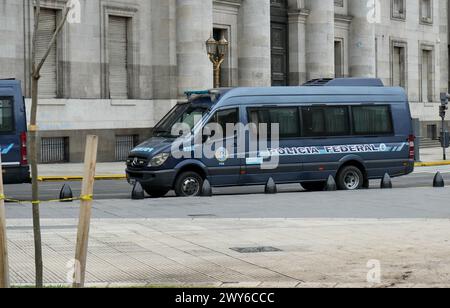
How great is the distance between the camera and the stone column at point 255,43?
43344mm

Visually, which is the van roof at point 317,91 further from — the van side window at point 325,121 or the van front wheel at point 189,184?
the van front wheel at point 189,184

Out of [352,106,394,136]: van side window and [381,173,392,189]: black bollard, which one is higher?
[352,106,394,136]: van side window

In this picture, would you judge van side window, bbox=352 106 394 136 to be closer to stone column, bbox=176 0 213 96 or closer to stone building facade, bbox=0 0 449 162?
stone building facade, bbox=0 0 449 162

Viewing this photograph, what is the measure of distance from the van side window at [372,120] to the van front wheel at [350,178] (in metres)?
1.09

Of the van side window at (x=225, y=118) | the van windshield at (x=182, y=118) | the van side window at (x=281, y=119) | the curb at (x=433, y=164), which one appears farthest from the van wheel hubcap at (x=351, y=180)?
the curb at (x=433, y=164)

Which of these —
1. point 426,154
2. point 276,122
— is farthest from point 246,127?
point 426,154

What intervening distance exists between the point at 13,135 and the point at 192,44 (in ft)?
55.4

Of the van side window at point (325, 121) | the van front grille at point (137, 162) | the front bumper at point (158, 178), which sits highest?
the van side window at point (325, 121)

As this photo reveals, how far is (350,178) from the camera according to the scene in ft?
79.7

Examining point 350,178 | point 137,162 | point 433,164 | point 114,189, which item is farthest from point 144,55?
point 137,162

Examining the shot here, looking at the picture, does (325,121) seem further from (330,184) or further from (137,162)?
(137,162)

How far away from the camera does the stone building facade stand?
35.6 m

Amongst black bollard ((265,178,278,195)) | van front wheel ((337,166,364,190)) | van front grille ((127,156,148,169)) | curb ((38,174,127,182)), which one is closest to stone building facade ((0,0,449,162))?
curb ((38,174,127,182))

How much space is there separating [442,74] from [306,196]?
1692 inches
